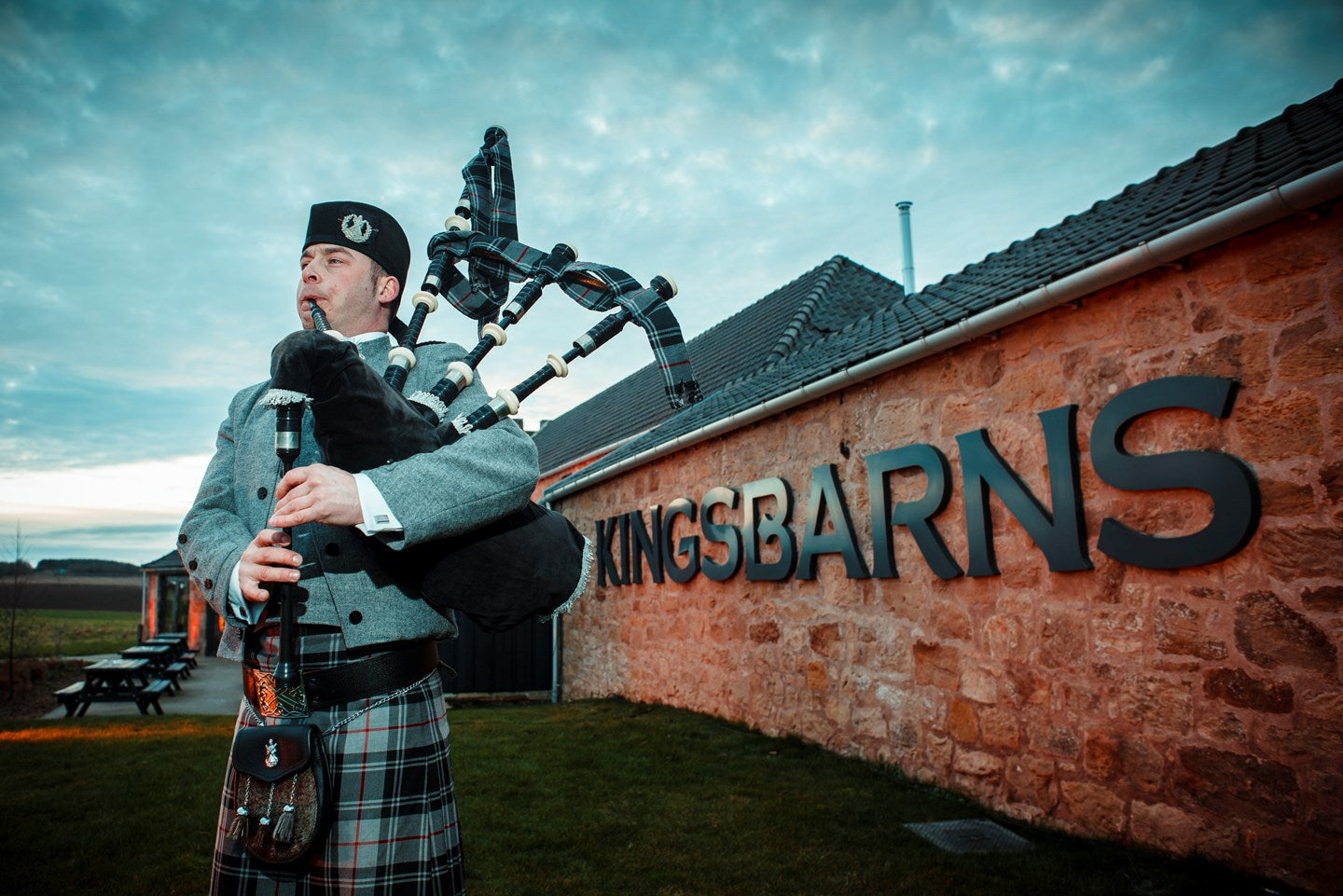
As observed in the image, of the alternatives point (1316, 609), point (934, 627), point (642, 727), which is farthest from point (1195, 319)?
point (642, 727)

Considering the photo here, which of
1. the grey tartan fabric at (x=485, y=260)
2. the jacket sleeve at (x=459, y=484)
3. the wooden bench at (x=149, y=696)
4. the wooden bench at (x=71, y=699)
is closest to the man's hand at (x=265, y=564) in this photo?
the jacket sleeve at (x=459, y=484)

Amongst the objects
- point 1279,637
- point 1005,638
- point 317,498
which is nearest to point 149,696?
point 1005,638

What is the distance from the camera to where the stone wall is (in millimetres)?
2822

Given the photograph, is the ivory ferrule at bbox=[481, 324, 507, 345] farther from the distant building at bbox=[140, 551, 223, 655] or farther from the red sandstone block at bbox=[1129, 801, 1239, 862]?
the distant building at bbox=[140, 551, 223, 655]

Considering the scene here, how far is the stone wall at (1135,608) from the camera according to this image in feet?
9.26

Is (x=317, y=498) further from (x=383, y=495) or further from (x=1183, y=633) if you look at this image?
(x=1183, y=633)

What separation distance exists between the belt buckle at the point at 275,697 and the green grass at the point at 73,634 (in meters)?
18.7

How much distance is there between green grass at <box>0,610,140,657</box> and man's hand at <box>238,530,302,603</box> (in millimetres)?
18835

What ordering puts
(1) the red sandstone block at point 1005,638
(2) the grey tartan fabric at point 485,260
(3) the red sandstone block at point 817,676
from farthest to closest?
1. (3) the red sandstone block at point 817,676
2. (1) the red sandstone block at point 1005,638
3. (2) the grey tartan fabric at point 485,260

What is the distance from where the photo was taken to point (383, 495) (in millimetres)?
1255

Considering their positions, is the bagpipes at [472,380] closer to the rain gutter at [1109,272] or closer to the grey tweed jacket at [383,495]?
the grey tweed jacket at [383,495]

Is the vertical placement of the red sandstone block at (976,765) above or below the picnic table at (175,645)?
above

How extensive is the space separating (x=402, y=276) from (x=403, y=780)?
1.08 meters

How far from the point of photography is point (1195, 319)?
3.24 m
